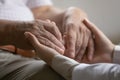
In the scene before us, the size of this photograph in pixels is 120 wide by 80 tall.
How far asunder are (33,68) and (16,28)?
0.62 feet

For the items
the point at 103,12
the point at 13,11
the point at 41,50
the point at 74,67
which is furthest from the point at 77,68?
the point at 103,12

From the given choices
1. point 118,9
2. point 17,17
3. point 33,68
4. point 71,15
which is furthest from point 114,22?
point 33,68

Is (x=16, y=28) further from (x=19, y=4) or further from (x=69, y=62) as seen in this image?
(x=19, y=4)

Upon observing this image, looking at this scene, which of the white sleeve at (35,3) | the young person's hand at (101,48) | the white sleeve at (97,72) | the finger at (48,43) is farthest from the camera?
the white sleeve at (35,3)

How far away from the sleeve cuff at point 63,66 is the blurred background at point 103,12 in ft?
3.60

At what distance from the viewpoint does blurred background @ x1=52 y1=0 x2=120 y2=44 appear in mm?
1758

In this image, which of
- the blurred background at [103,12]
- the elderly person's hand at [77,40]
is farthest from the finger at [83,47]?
the blurred background at [103,12]

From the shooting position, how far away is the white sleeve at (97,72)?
608 mm

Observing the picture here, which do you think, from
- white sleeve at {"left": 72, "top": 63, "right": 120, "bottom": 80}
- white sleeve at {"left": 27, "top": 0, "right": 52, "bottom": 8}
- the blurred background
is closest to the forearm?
white sleeve at {"left": 72, "top": 63, "right": 120, "bottom": 80}

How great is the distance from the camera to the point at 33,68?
737 mm

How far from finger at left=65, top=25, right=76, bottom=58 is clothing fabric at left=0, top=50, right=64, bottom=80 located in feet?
0.45

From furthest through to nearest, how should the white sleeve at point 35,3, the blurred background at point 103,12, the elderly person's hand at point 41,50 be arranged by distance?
1. the blurred background at point 103,12
2. the white sleeve at point 35,3
3. the elderly person's hand at point 41,50

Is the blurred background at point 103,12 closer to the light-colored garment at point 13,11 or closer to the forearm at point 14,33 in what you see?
the light-colored garment at point 13,11

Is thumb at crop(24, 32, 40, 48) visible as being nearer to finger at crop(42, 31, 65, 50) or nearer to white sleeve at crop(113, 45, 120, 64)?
finger at crop(42, 31, 65, 50)
